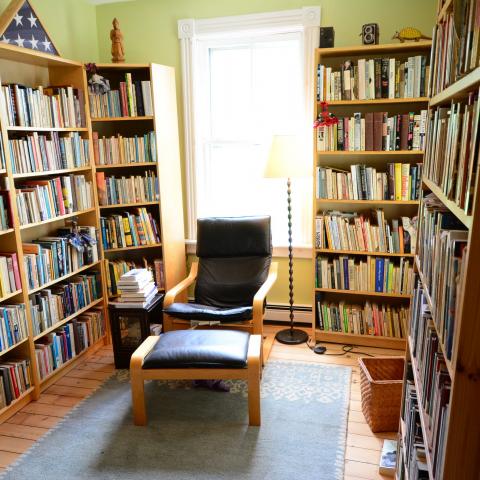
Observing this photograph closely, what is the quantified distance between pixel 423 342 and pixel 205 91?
2837mm

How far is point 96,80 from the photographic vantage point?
3158 millimetres

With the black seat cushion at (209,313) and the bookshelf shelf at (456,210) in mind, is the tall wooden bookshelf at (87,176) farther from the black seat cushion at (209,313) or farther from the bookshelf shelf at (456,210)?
the bookshelf shelf at (456,210)

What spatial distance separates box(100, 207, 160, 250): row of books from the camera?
3428mm

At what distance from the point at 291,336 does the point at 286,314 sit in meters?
0.30

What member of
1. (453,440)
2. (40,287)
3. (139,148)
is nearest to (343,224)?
(139,148)

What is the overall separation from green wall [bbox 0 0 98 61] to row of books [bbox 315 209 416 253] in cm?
226

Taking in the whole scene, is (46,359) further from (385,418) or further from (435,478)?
(435,478)

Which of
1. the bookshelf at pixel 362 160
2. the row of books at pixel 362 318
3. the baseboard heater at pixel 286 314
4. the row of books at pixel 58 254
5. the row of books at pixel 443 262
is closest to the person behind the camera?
the row of books at pixel 443 262

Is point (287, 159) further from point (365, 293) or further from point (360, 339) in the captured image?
point (360, 339)

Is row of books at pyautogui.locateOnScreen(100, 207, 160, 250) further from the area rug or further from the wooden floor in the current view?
the area rug

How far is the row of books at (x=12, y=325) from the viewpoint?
2.50 m

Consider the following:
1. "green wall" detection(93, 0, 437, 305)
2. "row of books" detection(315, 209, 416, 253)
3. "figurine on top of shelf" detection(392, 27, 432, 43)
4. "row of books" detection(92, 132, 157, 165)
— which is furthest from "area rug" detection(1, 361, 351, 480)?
"figurine on top of shelf" detection(392, 27, 432, 43)

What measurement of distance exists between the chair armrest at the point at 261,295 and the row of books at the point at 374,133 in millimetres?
968

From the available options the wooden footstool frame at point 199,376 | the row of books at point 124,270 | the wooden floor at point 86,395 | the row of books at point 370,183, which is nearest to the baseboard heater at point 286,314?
the wooden floor at point 86,395
